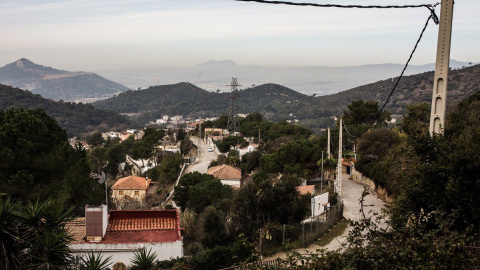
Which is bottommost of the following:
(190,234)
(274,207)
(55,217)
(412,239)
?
(190,234)

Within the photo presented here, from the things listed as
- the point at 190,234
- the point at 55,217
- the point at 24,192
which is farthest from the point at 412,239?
the point at 24,192

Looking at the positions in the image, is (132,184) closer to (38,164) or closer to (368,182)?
(368,182)

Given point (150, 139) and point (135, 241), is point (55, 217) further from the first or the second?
point (150, 139)

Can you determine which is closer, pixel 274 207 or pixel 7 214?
pixel 7 214

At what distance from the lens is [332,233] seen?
12.9 meters

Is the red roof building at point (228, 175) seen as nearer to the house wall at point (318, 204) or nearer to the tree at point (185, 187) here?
the tree at point (185, 187)

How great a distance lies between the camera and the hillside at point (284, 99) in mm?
69500

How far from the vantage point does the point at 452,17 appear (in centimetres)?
653

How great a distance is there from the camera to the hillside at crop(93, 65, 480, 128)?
69.5 m

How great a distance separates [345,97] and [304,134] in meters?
65.7

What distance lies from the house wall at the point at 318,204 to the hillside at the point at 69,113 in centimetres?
9723

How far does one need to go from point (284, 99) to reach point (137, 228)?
136858mm

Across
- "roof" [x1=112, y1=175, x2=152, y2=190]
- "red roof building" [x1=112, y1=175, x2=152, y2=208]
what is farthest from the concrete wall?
"roof" [x1=112, y1=175, x2=152, y2=190]

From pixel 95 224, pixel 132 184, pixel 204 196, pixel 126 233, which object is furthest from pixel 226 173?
pixel 95 224
